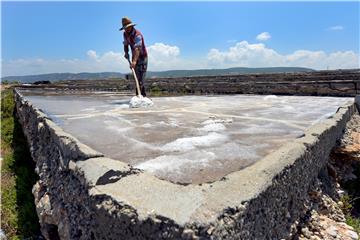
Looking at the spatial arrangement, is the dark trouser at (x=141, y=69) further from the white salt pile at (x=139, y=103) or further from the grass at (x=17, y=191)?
the grass at (x=17, y=191)

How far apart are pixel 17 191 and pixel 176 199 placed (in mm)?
5331

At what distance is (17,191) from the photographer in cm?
610

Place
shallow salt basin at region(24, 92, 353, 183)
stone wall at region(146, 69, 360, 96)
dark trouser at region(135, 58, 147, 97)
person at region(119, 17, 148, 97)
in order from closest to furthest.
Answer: shallow salt basin at region(24, 92, 353, 183), person at region(119, 17, 148, 97), dark trouser at region(135, 58, 147, 97), stone wall at region(146, 69, 360, 96)

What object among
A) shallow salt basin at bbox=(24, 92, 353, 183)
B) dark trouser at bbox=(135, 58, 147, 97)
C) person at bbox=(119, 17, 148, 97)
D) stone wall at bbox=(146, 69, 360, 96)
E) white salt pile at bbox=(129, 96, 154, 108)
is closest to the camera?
shallow salt basin at bbox=(24, 92, 353, 183)

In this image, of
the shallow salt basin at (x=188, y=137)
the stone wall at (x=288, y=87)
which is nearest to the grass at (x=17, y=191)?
the shallow salt basin at (x=188, y=137)

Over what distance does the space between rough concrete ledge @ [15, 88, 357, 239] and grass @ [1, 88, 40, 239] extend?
1972 mm

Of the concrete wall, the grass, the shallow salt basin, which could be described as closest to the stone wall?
the concrete wall

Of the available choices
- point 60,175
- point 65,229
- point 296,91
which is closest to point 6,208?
point 60,175

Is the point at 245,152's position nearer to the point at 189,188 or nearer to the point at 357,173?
the point at 189,188

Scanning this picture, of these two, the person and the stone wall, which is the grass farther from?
the stone wall

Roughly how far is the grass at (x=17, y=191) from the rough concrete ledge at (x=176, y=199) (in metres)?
1.97

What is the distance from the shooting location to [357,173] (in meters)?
4.52

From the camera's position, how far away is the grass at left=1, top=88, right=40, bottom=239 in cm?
474

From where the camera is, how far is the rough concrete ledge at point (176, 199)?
157cm
